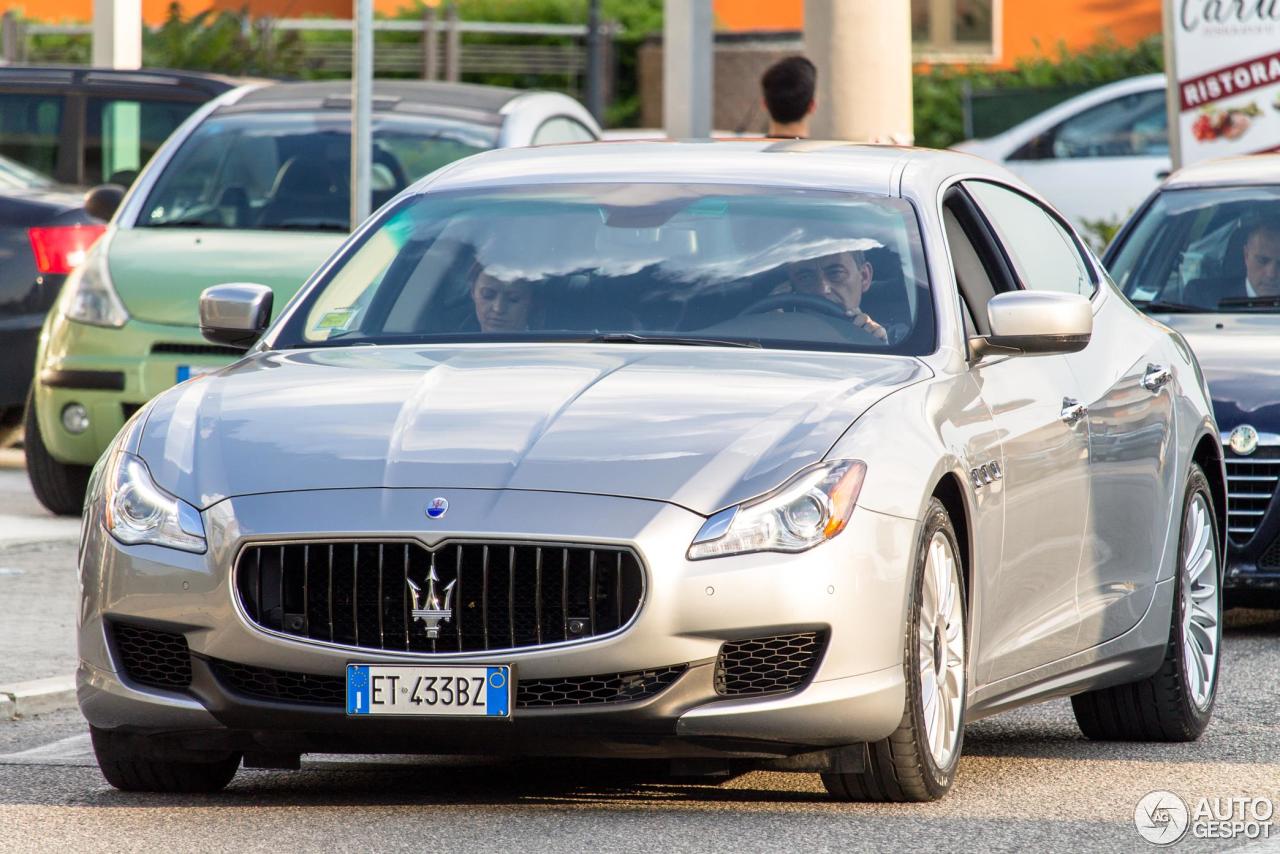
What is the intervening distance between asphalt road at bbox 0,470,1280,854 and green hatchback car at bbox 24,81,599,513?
152 inches

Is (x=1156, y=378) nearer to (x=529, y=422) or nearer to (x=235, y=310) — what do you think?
(x=529, y=422)

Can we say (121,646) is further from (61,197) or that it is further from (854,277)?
(61,197)

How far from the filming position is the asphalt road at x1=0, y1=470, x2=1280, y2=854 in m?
5.49

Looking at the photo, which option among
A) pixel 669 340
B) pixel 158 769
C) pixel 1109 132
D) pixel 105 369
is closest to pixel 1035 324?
pixel 669 340

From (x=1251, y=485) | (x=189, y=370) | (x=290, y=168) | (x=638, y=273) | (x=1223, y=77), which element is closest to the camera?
(x=638, y=273)

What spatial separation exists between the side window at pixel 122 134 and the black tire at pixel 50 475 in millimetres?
3423

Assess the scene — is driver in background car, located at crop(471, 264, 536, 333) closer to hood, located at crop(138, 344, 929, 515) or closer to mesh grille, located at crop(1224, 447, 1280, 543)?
hood, located at crop(138, 344, 929, 515)

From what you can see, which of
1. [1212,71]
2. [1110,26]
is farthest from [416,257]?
[1110,26]

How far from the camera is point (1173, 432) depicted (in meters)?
7.36

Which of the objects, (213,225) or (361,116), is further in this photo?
(213,225)

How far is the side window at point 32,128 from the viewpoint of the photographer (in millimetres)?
15125

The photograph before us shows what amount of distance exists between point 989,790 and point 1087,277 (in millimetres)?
1907

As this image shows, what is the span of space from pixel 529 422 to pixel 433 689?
0.64m

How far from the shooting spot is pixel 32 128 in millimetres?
15242
